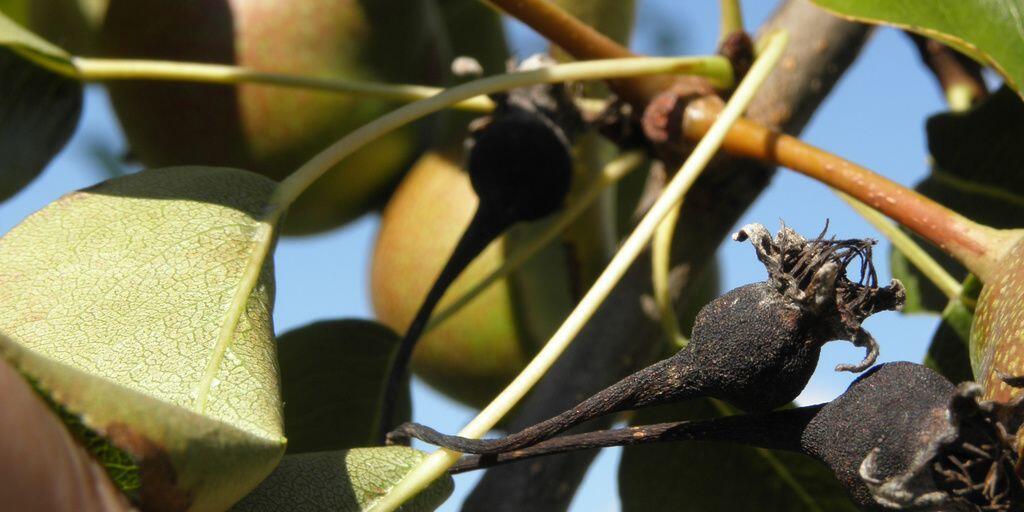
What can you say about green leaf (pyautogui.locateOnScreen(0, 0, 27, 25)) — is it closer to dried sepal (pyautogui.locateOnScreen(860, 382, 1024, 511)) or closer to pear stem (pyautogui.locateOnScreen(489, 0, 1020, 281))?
pear stem (pyautogui.locateOnScreen(489, 0, 1020, 281))

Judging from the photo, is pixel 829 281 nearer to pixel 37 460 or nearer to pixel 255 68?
pixel 37 460

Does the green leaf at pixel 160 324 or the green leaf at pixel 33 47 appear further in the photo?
the green leaf at pixel 33 47

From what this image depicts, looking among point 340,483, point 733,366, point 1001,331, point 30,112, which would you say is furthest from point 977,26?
point 30,112

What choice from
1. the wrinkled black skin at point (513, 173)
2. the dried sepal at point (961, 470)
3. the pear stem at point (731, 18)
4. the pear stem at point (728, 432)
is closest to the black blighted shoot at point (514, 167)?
the wrinkled black skin at point (513, 173)

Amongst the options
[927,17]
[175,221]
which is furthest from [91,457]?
[927,17]

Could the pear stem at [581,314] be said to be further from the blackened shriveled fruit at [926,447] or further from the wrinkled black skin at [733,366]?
the blackened shriveled fruit at [926,447]

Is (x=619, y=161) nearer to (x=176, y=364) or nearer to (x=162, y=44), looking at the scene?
(x=162, y=44)
